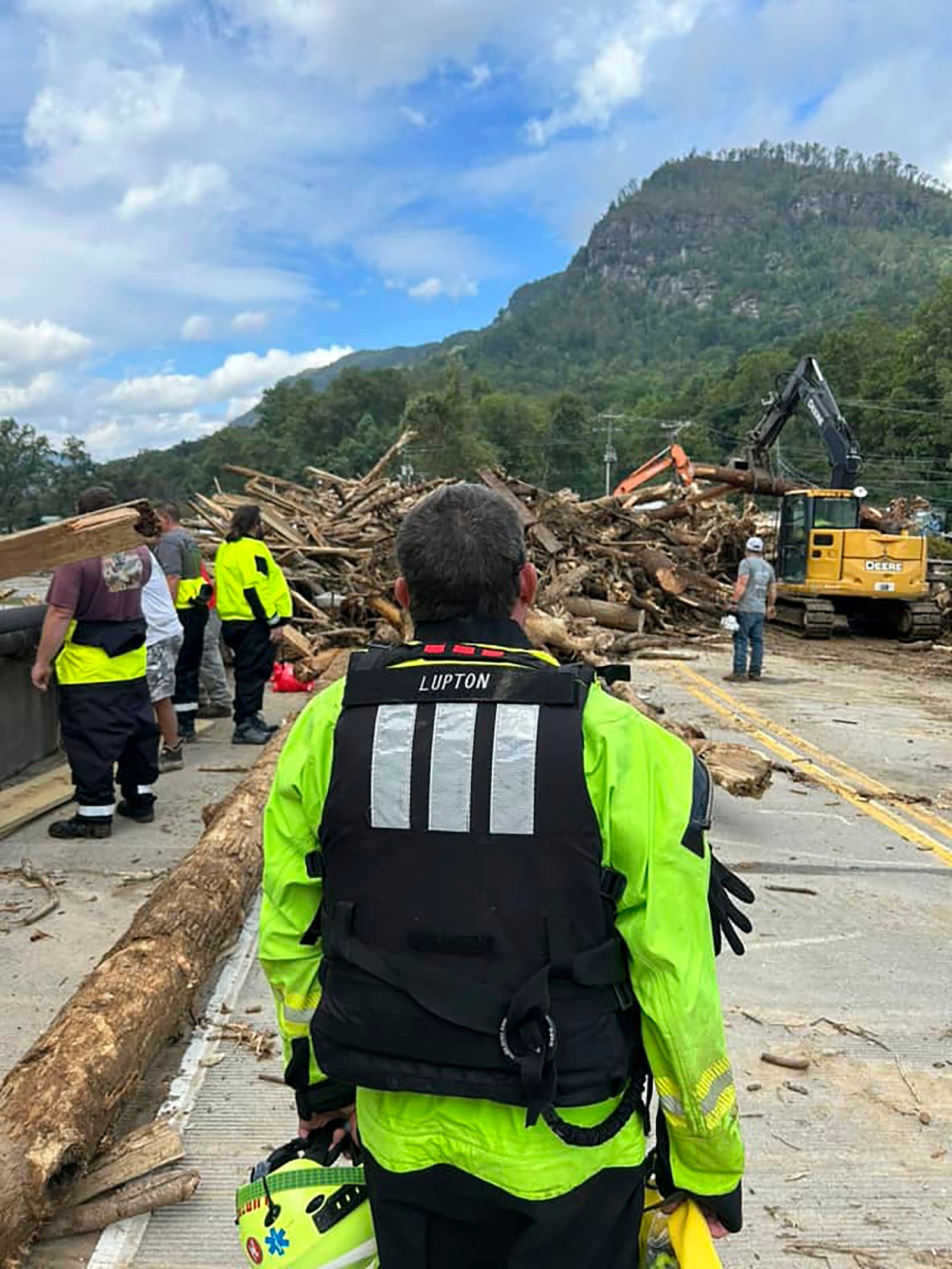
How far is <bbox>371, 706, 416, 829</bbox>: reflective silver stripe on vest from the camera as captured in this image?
1.67 metres

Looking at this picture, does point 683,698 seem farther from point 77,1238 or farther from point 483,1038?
point 483,1038

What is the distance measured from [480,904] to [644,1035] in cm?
37

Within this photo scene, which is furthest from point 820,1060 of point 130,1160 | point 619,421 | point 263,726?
point 619,421

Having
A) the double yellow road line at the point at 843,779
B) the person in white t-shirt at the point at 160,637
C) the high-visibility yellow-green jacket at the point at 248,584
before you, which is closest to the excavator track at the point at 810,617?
the double yellow road line at the point at 843,779

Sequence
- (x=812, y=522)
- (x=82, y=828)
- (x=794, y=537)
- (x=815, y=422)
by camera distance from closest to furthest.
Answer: (x=82, y=828) < (x=812, y=522) < (x=794, y=537) < (x=815, y=422)

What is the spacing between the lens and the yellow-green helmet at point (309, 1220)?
180cm

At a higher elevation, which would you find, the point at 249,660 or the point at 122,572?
the point at 122,572

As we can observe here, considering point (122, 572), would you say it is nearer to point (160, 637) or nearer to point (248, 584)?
point (160, 637)

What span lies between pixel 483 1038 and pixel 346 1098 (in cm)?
49

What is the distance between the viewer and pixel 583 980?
164 centimetres

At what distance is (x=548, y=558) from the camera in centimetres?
1861

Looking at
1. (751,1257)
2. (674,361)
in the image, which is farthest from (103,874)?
(674,361)

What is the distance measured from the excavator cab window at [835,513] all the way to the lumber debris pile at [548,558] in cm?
234

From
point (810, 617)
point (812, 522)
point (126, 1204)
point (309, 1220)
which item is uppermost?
point (812, 522)
